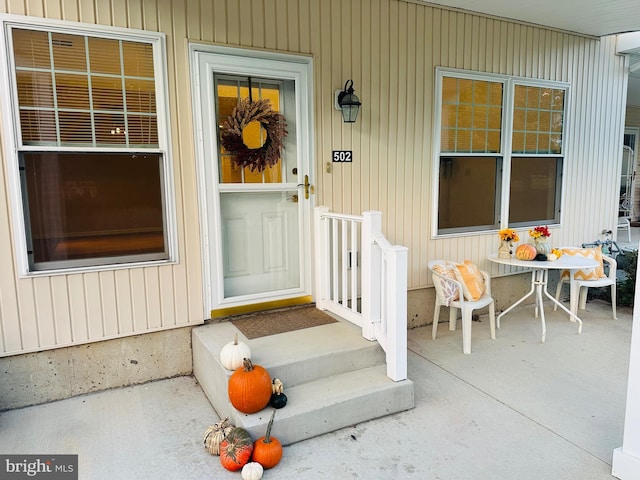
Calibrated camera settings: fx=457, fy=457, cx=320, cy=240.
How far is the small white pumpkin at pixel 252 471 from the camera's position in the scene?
221 cm

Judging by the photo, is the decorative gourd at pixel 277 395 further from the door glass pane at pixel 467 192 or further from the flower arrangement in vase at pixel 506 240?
the flower arrangement in vase at pixel 506 240

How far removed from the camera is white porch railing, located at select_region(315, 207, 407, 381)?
2801mm

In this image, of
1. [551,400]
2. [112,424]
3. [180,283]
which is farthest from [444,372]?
[112,424]

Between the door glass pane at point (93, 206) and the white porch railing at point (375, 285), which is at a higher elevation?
the door glass pane at point (93, 206)

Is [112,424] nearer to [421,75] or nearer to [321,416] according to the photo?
[321,416]

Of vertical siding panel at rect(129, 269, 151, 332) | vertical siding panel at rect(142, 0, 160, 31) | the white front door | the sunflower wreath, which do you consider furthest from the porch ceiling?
vertical siding panel at rect(129, 269, 151, 332)

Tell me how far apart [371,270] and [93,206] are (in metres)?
1.94

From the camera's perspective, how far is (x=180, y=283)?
341 centimetres

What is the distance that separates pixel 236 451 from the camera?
229 centimetres

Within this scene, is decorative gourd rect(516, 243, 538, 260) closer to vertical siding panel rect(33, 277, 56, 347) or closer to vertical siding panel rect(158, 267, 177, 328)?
vertical siding panel rect(158, 267, 177, 328)

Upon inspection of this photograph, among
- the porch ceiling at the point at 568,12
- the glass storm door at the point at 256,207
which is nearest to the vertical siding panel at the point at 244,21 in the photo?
the glass storm door at the point at 256,207

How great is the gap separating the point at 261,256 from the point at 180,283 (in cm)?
68

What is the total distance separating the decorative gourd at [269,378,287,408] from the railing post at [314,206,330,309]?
1241 mm

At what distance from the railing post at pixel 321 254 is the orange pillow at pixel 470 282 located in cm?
115
